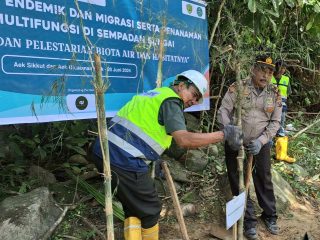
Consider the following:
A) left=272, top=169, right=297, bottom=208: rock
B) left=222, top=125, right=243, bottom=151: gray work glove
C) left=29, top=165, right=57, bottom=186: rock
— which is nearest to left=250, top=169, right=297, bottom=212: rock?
left=272, top=169, right=297, bottom=208: rock

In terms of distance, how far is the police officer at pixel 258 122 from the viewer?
3.50 m

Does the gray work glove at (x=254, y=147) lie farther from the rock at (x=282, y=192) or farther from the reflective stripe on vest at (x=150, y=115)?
the rock at (x=282, y=192)

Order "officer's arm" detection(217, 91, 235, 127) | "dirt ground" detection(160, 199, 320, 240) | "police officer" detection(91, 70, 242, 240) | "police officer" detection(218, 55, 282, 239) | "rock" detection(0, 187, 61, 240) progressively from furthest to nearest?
"dirt ground" detection(160, 199, 320, 240) < "officer's arm" detection(217, 91, 235, 127) < "police officer" detection(218, 55, 282, 239) < "rock" detection(0, 187, 61, 240) < "police officer" detection(91, 70, 242, 240)

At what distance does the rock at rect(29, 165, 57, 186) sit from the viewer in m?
3.79

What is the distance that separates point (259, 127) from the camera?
3592 mm

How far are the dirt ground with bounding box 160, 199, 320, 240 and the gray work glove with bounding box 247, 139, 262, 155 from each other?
0.94 metres

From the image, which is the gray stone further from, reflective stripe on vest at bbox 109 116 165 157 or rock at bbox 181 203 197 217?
reflective stripe on vest at bbox 109 116 165 157

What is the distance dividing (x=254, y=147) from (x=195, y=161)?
4.89ft

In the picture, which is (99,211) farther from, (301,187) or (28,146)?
(301,187)

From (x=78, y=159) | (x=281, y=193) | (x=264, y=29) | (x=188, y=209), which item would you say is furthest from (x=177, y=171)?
(x=264, y=29)

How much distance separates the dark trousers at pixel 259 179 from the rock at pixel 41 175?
180 centimetres

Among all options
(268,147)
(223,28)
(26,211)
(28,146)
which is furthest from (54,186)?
(223,28)

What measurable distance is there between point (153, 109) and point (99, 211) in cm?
142

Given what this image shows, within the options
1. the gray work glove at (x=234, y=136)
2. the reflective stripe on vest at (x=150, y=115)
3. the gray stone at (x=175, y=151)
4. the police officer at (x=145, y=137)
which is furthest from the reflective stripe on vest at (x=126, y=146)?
the gray stone at (x=175, y=151)
